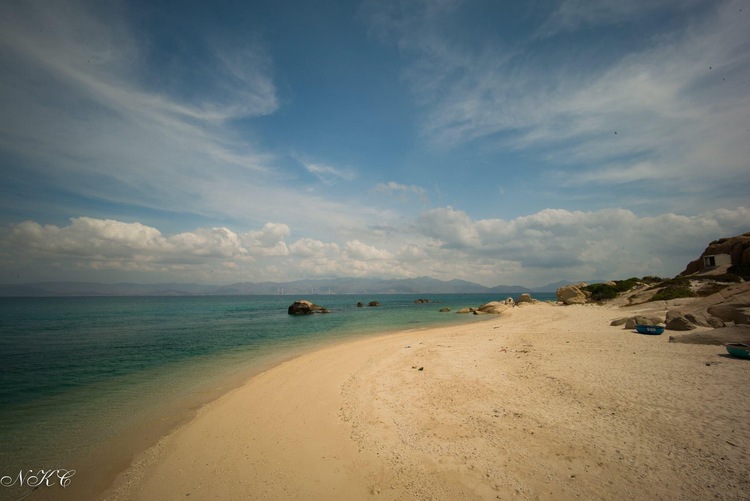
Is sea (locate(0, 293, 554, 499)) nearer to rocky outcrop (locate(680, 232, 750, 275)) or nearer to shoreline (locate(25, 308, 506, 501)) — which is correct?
shoreline (locate(25, 308, 506, 501))

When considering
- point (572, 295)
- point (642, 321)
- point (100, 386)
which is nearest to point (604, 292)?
point (572, 295)

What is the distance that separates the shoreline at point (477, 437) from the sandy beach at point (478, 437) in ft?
0.13

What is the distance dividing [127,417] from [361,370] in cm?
972

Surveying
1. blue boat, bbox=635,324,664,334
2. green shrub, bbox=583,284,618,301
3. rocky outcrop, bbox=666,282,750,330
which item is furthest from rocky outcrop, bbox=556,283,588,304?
blue boat, bbox=635,324,664,334

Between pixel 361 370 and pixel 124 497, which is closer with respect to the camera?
pixel 124 497

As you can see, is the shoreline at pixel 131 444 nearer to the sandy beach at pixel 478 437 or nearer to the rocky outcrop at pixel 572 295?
the sandy beach at pixel 478 437

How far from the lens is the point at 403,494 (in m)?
6.06

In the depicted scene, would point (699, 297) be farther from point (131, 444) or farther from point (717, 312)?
point (131, 444)

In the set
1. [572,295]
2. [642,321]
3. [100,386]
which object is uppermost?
[572,295]

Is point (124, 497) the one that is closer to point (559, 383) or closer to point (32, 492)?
point (32, 492)

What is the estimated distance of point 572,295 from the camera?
184 feet

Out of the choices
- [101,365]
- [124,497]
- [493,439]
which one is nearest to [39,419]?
[124,497]

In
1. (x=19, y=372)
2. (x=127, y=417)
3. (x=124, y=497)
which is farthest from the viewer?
(x=19, y=372)

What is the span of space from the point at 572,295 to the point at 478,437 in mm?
59399
